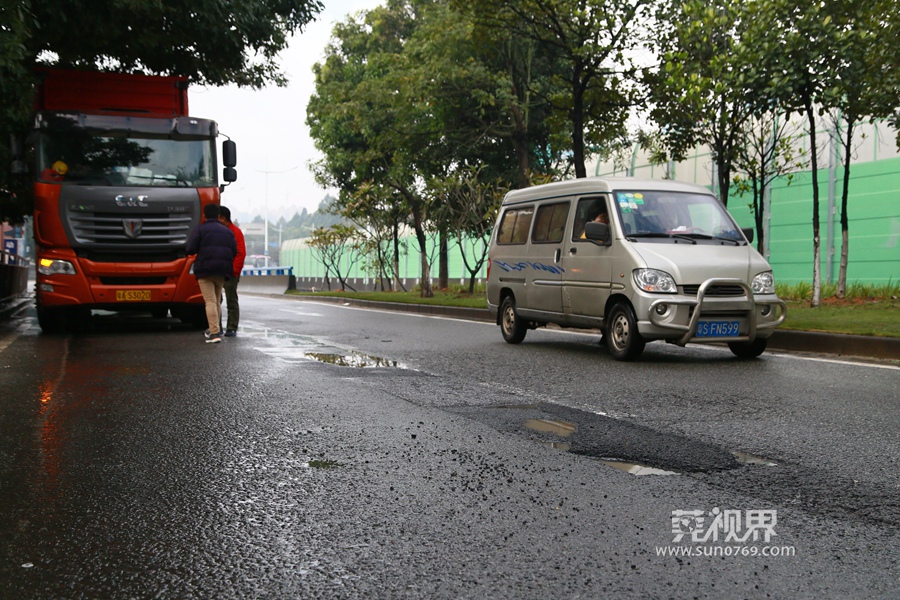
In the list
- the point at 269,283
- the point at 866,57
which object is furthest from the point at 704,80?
the point at 269,283

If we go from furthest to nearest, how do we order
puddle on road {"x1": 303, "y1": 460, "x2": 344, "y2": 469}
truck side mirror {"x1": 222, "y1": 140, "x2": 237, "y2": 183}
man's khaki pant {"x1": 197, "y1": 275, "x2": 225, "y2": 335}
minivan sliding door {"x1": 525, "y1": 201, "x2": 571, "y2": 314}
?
truck side mirror {"x1": 222, "y1": 140, "x2": 237, "y2": 183}
man's khaki pant {"x1": 197, "y1": 275, "x2": 225, "y2": 335}
minivan sliding door {"x1": 525, "y1": 201, "x2": 571, "y2": 314}
puddle on road {"x1": 303, "y1": 460, "x2": 344, "y2": 469}

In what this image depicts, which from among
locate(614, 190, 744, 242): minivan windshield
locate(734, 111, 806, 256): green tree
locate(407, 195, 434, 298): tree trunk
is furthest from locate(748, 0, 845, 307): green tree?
locate(407, 195, 434, 298): tree trunk

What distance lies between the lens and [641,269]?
10180 millimetres

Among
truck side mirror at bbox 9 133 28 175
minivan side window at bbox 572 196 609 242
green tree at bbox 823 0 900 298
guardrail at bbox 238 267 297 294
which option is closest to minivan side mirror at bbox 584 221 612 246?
minivan side window at bbox 572 196 609 242

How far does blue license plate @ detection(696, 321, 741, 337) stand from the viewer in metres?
10.0

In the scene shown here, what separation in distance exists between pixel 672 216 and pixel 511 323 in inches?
116

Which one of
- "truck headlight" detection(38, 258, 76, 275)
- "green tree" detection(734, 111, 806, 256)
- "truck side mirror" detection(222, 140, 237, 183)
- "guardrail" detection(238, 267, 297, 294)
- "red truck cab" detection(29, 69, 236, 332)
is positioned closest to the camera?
"truck headlight" detection(38, 258, 76, 275)

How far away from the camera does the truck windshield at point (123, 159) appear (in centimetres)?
1355

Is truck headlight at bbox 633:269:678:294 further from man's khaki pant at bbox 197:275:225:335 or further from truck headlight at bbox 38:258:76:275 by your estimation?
truck headlight at bbox 38:258:76:275

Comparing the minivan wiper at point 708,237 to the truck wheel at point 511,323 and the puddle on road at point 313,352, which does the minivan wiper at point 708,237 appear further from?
the puddle on road at point 313,352

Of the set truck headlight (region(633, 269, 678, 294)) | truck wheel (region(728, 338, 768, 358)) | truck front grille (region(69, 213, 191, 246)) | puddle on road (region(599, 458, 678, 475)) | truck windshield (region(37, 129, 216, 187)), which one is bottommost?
puddle on road (region(599, 458, 678, 475))

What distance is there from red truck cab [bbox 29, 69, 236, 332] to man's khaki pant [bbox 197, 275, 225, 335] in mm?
1038

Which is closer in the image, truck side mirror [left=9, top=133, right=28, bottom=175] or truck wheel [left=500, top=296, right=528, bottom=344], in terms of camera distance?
truck wheel [left=500, top=296, right=528, bottom=344]

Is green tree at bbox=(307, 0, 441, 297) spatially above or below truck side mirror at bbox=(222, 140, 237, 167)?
above
